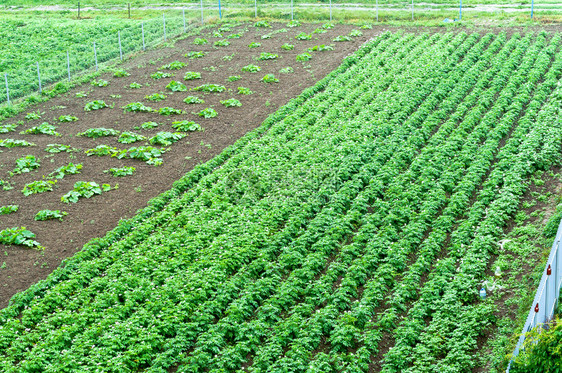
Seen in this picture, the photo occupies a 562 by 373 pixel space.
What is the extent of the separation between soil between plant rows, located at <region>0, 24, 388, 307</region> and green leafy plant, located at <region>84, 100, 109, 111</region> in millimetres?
333

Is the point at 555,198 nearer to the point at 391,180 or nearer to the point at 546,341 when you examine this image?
the point at 391,180

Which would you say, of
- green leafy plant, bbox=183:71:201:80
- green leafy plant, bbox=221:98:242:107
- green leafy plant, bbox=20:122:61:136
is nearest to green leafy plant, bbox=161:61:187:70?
green leafy plant, bbox=183:71:201:80

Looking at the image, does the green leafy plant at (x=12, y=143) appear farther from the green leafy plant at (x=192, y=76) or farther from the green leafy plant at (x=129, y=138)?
the green leafy plant at (x=192, y=76)

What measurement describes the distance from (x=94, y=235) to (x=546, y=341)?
12.8 metres

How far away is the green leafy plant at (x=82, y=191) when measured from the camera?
21.4 meters

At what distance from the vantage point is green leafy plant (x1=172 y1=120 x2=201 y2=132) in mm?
26625

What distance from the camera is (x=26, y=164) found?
78.3ft

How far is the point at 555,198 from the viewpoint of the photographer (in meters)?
19.4

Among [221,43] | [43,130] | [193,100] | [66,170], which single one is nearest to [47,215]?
[66,170]

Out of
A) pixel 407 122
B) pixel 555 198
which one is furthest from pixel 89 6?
pixel 555 198

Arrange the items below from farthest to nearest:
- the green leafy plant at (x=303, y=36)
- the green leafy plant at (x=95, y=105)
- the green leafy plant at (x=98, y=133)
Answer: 1. the green leafy plant at (x=303, y=36)
2. the green leafy plant at (x=95, y=105)
3. the green leafy plant at (x=98, y=133)

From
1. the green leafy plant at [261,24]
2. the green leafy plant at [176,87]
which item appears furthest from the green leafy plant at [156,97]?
the green leafy plant at [261,24]

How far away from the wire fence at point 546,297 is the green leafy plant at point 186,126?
15.7 metres

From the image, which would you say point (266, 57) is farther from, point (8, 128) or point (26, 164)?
point (26, 164)
